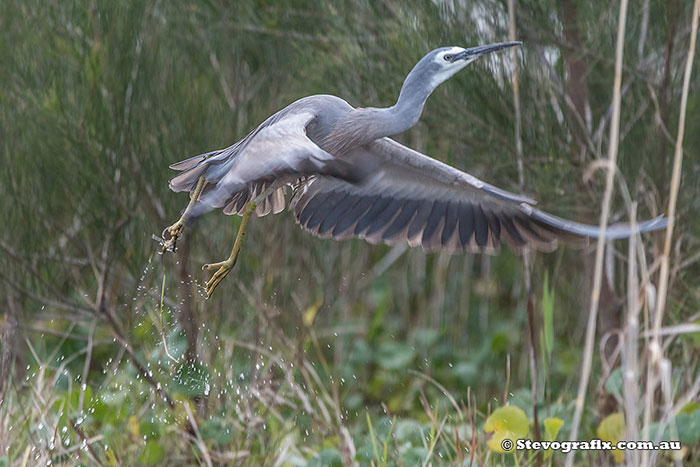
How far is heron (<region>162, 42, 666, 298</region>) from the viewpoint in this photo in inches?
110

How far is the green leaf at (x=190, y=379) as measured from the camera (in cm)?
369

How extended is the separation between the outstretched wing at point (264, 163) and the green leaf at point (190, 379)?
0.92 m

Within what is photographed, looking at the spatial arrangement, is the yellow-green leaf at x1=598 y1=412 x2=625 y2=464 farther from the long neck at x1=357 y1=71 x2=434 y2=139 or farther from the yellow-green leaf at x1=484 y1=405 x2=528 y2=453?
the long neck at x1=357 y1=71 x2=434 y2=139

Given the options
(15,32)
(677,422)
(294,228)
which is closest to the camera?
(677,422)

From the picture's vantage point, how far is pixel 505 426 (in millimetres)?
2969

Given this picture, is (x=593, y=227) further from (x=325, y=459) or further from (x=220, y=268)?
(x=325, y=459)

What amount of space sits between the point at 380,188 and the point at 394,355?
1.96m

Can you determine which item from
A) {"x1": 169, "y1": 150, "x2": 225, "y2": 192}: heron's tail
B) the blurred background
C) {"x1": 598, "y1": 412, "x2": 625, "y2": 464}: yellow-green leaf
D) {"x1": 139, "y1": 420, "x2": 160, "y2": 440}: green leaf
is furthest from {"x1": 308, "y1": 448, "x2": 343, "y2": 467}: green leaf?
{"x1": 169, "y1": 150, "x2": 225, "y2": 192}: heron's tail

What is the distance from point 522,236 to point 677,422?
0.73m

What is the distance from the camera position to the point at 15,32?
4008 millimetres

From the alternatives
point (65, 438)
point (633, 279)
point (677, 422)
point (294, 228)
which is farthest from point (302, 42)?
point (633, 279)

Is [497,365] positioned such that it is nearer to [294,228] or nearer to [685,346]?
[294,228]

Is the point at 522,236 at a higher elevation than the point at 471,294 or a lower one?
higher

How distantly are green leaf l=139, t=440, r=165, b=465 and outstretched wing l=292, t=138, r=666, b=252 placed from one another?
920mm
